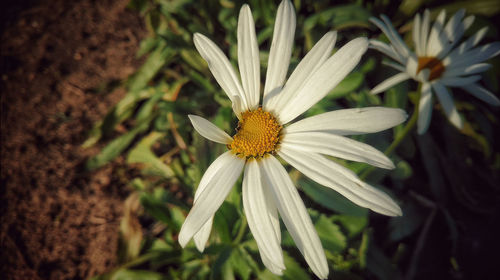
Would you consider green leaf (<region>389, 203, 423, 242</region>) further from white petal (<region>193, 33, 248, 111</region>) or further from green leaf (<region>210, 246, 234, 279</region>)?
white petal (<region>193, 33, 248, 111</region>)

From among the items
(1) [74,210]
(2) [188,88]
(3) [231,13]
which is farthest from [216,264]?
(3) [231,13]

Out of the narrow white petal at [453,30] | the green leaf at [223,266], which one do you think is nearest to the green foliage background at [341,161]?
the green leaf at [223,266]

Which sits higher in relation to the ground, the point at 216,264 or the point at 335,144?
the point at 335,144

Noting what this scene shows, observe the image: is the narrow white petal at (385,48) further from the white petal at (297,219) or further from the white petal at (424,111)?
the white petal at (297,219)

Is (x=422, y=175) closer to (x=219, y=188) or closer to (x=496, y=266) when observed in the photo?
(x=496, y=266)

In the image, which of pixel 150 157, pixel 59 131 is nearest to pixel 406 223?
pixel 150 157

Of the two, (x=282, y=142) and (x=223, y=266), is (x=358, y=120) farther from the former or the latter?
(x=223, y=266)

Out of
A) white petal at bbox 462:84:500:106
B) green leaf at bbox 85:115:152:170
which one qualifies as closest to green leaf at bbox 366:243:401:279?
white petal at bbox 462:84:500:106
